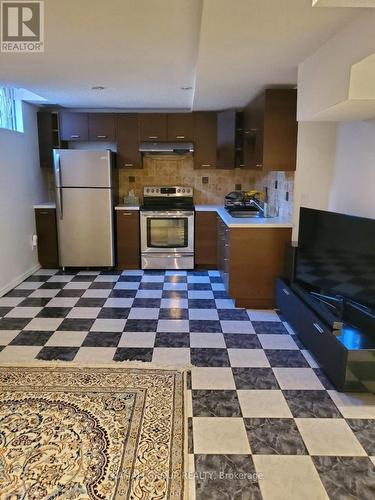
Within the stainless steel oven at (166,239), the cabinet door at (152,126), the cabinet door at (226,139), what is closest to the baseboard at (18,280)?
the stainless steel oven at (166,239)

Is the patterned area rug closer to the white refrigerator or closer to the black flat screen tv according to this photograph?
the black flat screen tv

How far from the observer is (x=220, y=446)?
187 centimetres

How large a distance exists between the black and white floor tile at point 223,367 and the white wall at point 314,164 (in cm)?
114

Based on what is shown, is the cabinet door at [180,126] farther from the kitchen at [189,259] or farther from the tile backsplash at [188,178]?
the tile backsplash at [188,178]

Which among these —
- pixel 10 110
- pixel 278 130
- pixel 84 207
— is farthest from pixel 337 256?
pixel 10 110

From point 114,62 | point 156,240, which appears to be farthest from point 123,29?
point 156,240

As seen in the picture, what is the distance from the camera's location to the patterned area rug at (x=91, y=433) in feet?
5.38

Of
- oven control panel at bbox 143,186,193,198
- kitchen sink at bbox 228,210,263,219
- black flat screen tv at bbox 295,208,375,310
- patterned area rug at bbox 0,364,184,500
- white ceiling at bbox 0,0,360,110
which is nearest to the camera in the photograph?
patterned area rug at bbox 0,364,184,500

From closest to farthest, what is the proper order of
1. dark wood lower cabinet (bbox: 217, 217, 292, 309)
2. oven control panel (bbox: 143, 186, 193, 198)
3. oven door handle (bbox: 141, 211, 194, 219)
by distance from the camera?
dark wood lower cabinet (bbox: 217, 217, 292, 309)
oven door handle (bbox: 141, 211, 194, 219)
oven control panel (bbox: 143, 186, 193, 198)

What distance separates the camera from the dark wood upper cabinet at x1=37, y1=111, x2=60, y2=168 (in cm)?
519

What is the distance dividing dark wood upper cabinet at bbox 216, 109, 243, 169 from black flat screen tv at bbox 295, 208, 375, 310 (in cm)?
205

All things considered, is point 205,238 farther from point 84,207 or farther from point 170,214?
point 84,207

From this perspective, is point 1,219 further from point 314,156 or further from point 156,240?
point 314,156

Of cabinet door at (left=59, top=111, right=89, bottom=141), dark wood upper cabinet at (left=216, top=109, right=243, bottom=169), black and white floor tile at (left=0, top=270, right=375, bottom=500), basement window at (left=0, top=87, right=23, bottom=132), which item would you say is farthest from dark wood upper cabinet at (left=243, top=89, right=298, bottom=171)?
basement window at (left=0, top=87, right=23, bottom=132)
